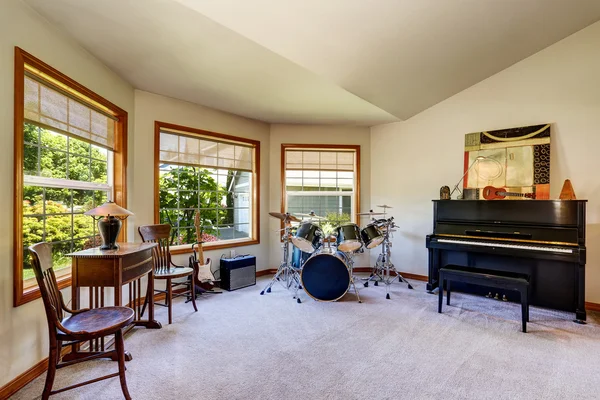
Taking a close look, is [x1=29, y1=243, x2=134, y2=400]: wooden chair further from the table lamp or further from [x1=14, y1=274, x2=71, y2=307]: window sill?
the table lamp

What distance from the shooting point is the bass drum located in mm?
3678

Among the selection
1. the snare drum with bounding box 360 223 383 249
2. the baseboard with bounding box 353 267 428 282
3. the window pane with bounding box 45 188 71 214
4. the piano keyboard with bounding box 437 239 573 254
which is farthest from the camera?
the baseboard with bounding box 353 267 428 282

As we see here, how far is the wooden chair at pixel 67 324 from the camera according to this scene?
1.80m

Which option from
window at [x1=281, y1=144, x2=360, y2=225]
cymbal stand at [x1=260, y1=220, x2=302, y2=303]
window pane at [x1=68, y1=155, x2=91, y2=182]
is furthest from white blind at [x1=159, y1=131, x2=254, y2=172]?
cymbal stand at [x1=260, y1=220, x2=302, y2=303]

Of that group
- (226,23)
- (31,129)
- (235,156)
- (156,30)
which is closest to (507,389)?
(226,23)

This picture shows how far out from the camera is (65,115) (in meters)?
2.57

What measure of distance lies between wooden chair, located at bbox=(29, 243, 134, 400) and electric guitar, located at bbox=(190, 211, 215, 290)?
5.98ft

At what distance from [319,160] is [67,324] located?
4.01m

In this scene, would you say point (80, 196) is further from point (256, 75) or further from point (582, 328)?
point (582, 328)

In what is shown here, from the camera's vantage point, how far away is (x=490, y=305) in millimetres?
3598

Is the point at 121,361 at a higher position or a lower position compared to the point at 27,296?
lower

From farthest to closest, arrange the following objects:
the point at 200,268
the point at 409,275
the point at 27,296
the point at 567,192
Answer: the point at 409,275, the point at 200,268, the point at 567,192, the point at 27,296

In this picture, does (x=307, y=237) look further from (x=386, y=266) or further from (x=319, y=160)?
(x=319, y=160)

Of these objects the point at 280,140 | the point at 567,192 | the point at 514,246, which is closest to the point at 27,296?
the point at 280,140
